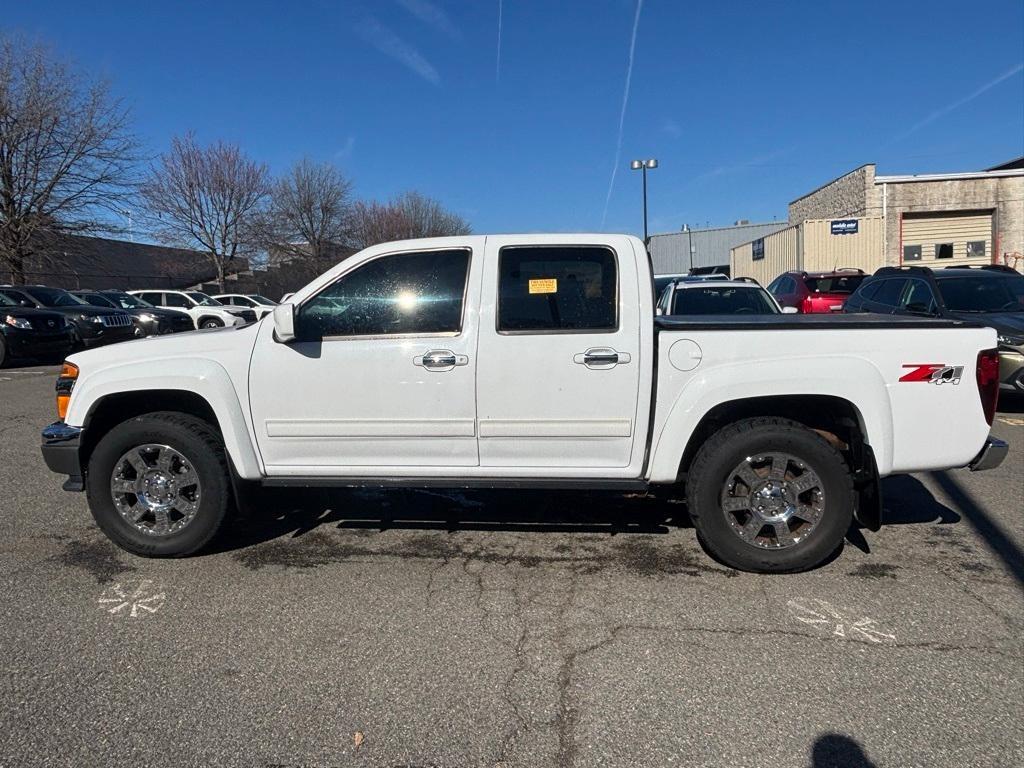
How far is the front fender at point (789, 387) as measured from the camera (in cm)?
363

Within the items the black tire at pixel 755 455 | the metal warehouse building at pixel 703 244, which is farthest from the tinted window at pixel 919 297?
the metal warehouse building at pixel 703 244

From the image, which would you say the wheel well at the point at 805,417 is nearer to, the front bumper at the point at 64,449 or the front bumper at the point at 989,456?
the front bumper at the point at 989,456

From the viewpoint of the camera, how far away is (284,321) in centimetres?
379

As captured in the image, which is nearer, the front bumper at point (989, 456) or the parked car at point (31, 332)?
the front bumper at point (989, 456)

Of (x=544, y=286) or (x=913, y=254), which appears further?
(x=913, y=254)

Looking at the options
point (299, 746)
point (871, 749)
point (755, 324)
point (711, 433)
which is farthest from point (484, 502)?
point (871, 749)

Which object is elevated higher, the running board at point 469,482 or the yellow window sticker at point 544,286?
the yellow window sticker at point 544,286

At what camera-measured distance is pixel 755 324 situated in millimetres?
3791

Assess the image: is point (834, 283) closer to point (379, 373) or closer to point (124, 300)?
point (379, 373)

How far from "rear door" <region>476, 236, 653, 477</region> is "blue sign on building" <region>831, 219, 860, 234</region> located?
76.9 ft

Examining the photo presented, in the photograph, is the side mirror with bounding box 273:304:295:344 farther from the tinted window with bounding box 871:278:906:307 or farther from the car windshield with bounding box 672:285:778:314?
the tinted window with bounding box 871:278:906:307

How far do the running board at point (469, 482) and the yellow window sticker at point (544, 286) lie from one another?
1069 millimetres

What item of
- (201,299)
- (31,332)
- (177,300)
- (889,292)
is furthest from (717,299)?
(201,299)

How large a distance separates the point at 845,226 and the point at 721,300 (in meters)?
17.7
